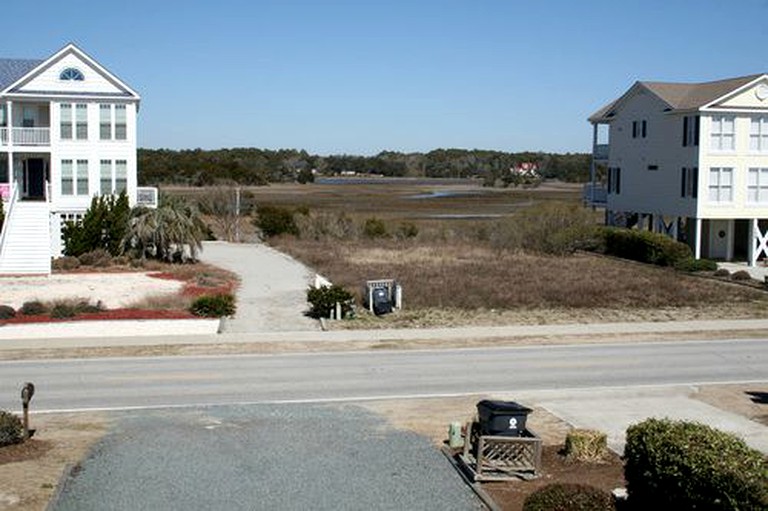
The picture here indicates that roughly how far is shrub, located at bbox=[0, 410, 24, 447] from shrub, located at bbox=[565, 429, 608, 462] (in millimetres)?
9147

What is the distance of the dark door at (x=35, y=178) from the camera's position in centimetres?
5178

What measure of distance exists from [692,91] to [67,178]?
34.3 m

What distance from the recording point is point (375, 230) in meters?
66.8

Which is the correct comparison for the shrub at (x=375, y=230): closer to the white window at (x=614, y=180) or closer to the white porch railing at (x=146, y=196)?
the white window at (x=614, y=180)

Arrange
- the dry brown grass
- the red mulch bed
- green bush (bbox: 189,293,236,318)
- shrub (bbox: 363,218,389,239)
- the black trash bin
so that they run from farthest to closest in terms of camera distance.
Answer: shrub (bbox: 363,218,389,239) → the dry brown grass → green bush (bbox: 189,293,236,318) → the red mulch bed → the black trash bin

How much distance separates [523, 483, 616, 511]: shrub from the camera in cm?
1193

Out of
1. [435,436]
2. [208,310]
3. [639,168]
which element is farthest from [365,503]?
[639,168]

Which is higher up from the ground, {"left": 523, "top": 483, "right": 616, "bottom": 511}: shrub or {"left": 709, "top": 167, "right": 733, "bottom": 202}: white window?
{"left": 709, "top": 167, "right": 733, "bottom": 202}: white window

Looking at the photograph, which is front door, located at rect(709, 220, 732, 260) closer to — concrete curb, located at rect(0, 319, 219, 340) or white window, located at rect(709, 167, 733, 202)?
white window, located at rect(709, 167, 733, 202)

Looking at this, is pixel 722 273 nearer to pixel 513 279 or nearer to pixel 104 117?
pixel 513 279

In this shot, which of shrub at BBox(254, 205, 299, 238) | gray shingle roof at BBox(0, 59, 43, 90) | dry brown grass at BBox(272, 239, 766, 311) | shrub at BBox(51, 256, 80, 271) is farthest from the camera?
shrub at BBox(254, 205, 299, 238)

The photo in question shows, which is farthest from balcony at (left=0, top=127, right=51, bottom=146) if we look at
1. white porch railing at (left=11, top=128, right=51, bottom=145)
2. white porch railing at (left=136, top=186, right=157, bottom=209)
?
white porch railing at (left=136, top=186, right=157, bottom=209)

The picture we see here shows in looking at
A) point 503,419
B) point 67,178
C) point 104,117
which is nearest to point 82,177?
point 67,178

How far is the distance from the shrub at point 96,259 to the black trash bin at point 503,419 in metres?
34.1
